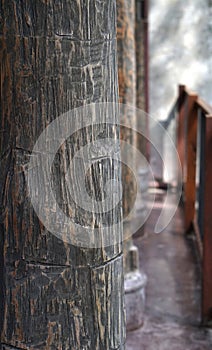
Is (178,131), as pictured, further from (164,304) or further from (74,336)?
(74,336)

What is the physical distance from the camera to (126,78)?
3.19 m

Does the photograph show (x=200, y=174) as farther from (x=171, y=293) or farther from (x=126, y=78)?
(x=126, y=78)

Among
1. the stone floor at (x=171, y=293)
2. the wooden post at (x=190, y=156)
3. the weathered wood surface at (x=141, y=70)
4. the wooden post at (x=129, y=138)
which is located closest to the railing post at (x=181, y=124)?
the weathered wood surface at (x=141, y=70)

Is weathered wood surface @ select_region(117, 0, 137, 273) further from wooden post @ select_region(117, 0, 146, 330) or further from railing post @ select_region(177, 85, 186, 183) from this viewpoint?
railing post @ select_region(177, 85, 186, 183)

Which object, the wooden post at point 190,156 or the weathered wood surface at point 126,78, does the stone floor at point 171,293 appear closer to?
the wooden post at point 190,156

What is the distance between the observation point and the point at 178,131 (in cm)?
624

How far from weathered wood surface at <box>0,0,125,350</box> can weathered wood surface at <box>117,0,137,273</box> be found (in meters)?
1.82

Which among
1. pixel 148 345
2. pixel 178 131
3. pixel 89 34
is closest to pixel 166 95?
pixel 178 131

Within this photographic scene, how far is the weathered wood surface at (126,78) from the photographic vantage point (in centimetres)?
312

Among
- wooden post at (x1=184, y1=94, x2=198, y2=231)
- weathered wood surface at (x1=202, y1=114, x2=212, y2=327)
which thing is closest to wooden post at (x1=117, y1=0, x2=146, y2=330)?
weathered wood surface at (x1=202, y1=114, x2=212, y2=327)

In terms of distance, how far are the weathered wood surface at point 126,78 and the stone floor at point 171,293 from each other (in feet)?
1.24

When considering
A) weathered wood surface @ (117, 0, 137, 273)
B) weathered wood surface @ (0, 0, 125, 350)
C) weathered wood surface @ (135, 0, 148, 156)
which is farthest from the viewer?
weathered wood surface @ (135, 0, 148, 156)

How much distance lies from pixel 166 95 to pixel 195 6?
111 centimetres

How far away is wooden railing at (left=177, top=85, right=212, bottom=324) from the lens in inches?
128
